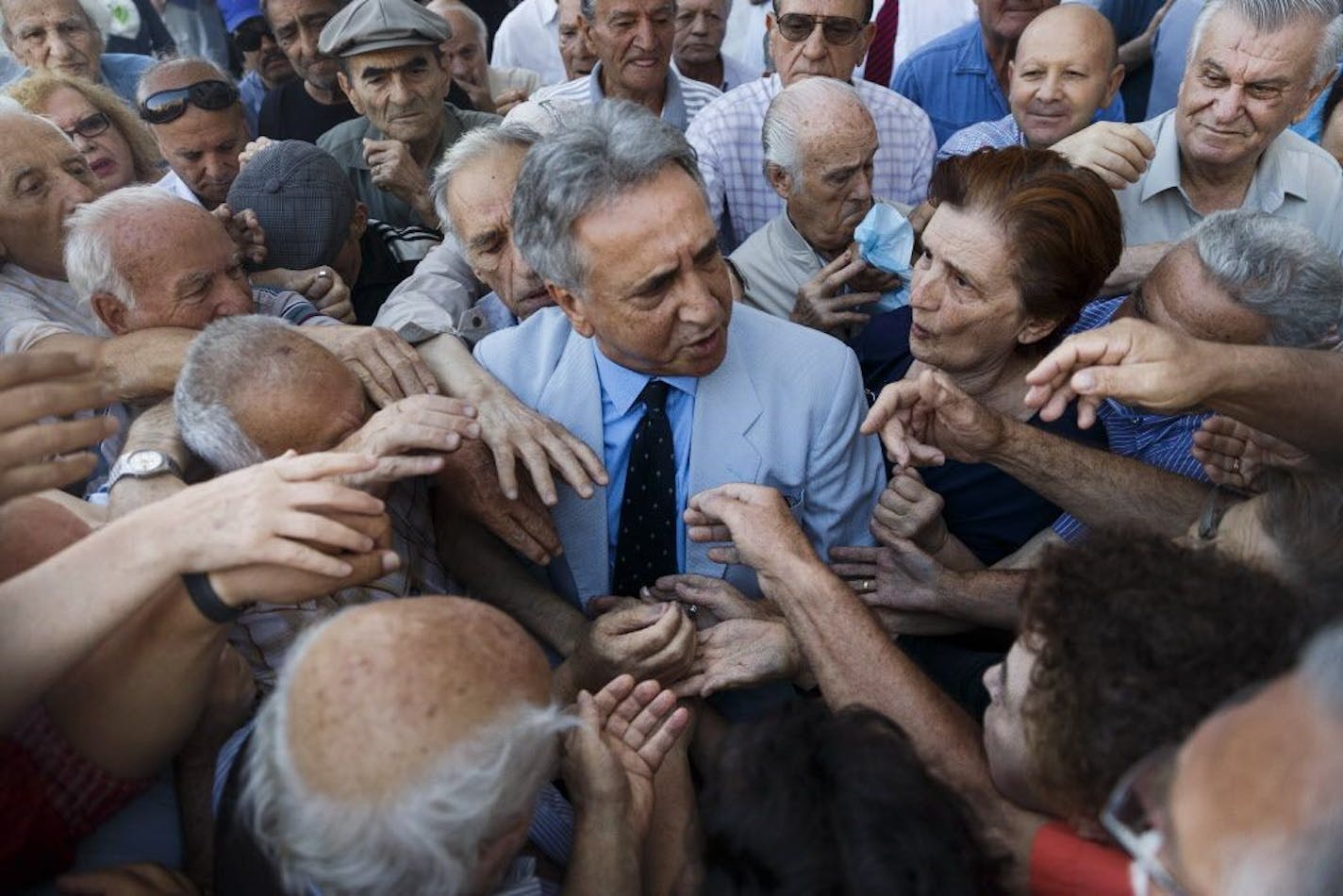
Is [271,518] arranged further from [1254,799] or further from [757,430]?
[1254,799]

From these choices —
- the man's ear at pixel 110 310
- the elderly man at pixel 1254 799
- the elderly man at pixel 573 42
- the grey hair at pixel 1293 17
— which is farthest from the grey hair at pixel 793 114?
the elderly man at pixel 1254 799

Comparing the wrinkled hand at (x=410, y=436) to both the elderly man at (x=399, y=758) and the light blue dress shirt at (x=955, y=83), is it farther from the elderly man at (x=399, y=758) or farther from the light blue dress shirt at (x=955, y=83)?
the light blue dress shirt at (x=955, y=83)

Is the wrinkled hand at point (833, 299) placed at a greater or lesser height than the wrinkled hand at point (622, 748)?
greater

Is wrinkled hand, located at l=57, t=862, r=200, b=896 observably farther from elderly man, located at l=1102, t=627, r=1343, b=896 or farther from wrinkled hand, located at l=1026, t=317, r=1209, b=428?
wrinkled hand, located at l=1026, t=317, r=1209, b=428

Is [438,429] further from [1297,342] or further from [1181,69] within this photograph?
[1181,69]

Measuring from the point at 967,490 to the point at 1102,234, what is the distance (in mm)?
735

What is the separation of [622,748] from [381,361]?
1188 mm

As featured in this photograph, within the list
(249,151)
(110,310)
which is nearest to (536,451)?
(110,310)

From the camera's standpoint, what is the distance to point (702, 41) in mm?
5578

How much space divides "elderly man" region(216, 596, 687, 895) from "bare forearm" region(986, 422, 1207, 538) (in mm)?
1352

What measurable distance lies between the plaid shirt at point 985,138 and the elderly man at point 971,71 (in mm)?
719

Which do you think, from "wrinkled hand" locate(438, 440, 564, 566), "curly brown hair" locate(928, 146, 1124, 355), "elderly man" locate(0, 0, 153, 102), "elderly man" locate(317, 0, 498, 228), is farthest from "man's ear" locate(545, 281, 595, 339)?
"elderly man" locate(0, 0, 153, 102)

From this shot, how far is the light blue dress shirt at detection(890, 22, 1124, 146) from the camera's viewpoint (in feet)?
16.8

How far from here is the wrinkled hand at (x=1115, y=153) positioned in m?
3.50
